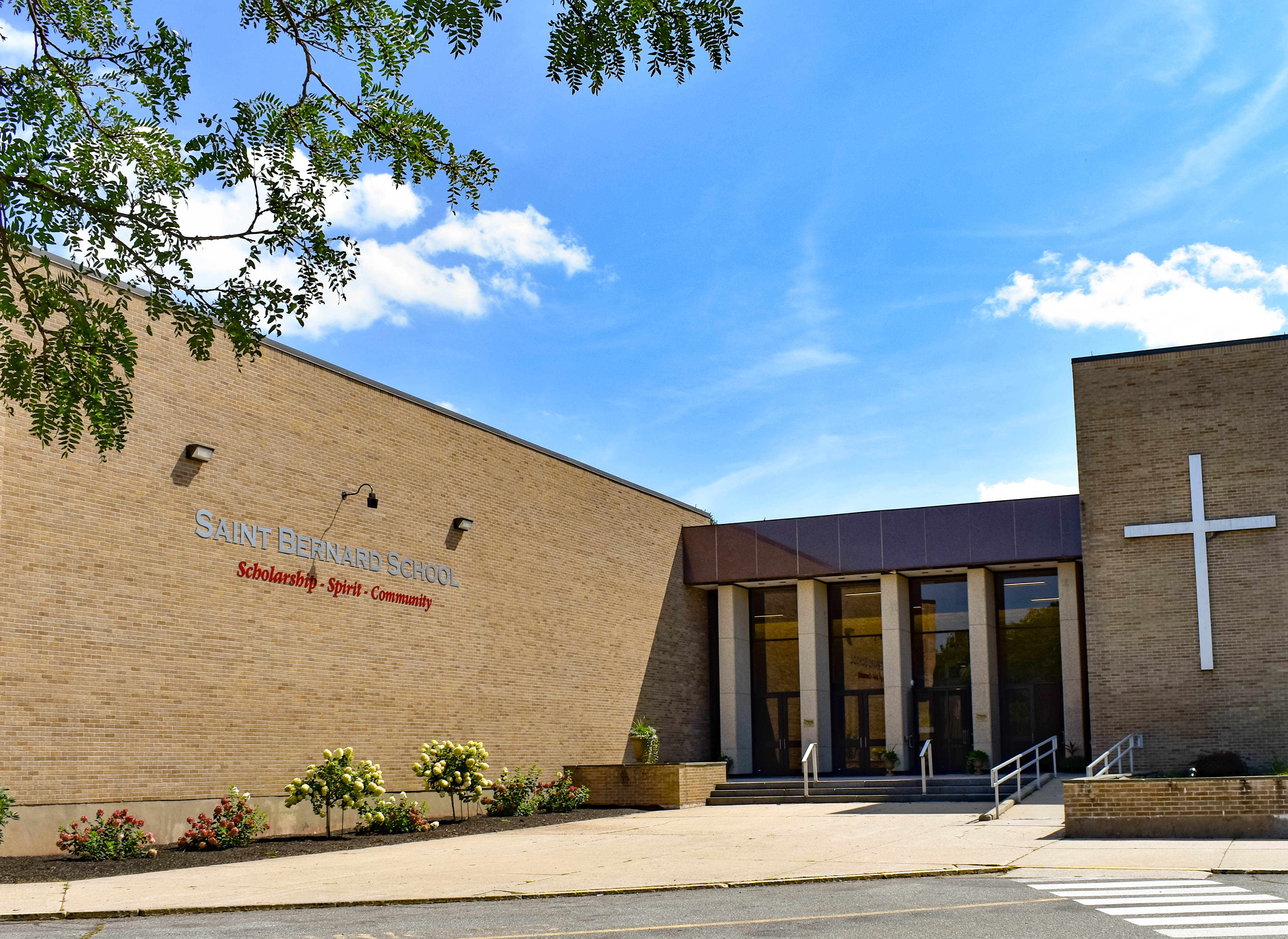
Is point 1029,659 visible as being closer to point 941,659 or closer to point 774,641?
point 941,659

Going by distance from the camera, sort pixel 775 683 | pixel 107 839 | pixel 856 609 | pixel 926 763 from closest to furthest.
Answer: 1. pixel 107 839
2. pixel 926 763
3. pixel 856 609
4. pixel 775 683

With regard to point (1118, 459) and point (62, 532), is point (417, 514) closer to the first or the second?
point (62, 532)

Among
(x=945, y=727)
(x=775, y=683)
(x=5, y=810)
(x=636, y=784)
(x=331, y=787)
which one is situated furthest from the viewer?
(x=775, y=683)

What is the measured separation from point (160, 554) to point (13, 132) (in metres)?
10.4

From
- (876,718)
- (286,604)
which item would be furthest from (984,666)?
(286,604)

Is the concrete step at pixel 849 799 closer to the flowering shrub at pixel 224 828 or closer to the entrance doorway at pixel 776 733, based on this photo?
the entrance doorway at pixel 776 733

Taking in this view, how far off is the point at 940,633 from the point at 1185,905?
1978 centimetres

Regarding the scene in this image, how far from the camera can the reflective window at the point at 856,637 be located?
99.8 feet

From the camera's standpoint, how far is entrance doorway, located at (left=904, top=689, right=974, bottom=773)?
2900 cm

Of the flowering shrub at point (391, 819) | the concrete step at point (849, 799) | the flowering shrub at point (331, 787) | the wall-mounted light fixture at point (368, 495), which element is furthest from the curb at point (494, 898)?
the wall-mounted light fixture at point (368, 495)

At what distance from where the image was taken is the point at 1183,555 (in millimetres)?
23125

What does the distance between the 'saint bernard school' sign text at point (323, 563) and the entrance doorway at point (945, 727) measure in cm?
1260

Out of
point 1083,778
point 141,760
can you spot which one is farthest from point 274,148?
point 1083,778

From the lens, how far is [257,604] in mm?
18562
